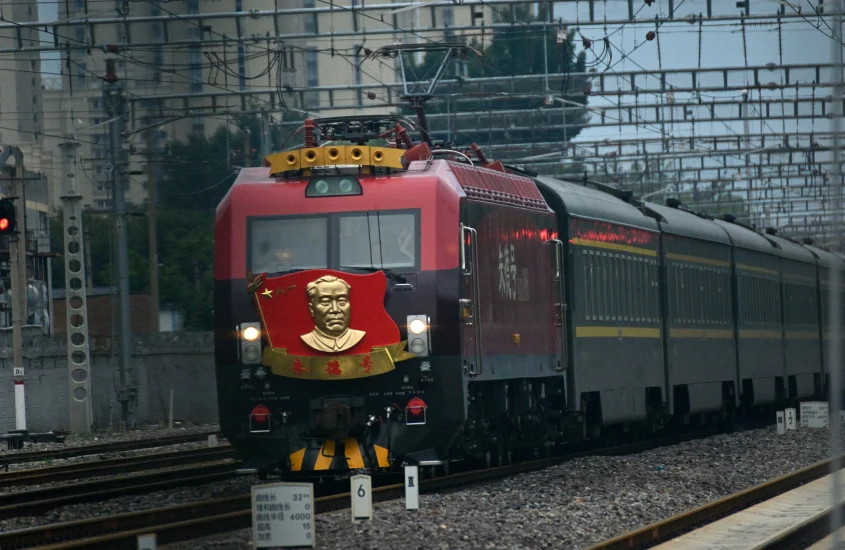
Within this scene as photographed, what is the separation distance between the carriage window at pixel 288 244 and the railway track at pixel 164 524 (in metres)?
2.28

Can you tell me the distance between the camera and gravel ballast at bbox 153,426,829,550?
1210 centimetres

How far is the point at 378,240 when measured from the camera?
591 inches

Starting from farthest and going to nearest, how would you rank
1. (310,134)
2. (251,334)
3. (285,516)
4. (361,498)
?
(310,134)
(251,334)
(361,498)
(285,516)

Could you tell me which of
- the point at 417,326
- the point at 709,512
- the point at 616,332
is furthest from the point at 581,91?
the point at 709,512

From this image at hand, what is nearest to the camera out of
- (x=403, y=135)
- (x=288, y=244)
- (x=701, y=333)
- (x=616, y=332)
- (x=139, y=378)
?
(x=288, y=244)

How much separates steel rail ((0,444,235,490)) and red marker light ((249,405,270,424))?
191 inches

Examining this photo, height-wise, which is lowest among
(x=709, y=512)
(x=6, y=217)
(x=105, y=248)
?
(x=709, y=512)

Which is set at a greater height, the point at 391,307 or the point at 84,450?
the point at 391,307

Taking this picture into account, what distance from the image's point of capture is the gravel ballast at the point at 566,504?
12102 millimetres

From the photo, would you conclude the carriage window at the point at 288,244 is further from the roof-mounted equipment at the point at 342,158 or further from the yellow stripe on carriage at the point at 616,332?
the yellow stripe on carriage at the point at 616,332

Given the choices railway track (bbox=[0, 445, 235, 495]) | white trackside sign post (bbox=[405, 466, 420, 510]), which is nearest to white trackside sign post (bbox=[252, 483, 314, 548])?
white trackside sign post (bbox=[405, 466, 420, 510])

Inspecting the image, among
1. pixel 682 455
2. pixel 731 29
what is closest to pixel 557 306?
pixel 682 455

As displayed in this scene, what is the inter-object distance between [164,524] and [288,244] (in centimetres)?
310

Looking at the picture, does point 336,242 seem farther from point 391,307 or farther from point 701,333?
point 701,333
